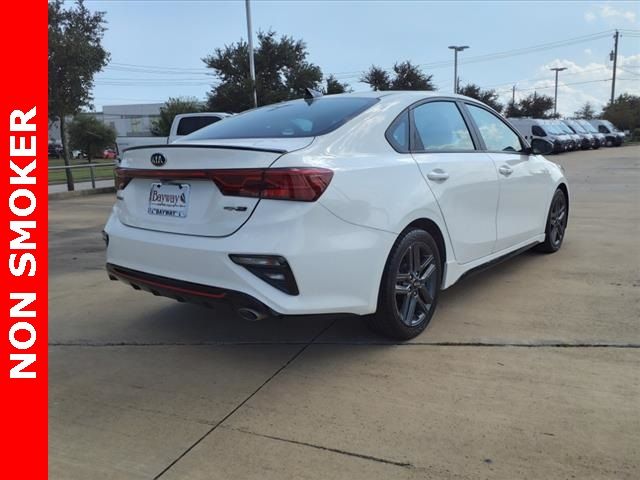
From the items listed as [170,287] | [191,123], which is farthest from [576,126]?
[170,287]

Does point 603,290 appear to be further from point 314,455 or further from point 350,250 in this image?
point 314,455

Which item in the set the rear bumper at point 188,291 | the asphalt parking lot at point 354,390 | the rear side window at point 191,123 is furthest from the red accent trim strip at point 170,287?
the rear side window at point 191,123

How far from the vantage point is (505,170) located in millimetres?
4691

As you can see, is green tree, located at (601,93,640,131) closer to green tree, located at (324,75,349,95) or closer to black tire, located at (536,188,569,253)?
green tree, located at (324,75,349,95)

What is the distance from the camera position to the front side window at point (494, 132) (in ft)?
15.3

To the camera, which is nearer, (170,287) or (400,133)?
(170,287)

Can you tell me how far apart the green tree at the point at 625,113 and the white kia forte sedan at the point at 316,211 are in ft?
200

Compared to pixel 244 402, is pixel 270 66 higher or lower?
higher

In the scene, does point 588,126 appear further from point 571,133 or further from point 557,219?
point 557,219

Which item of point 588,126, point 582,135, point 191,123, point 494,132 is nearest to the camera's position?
point 494,132

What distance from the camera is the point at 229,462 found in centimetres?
247

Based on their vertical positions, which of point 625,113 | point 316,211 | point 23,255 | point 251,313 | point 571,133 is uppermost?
point 625,113

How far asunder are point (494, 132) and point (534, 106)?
57.2m

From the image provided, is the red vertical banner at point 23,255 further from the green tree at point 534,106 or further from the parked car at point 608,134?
the green tree at point 534,106
